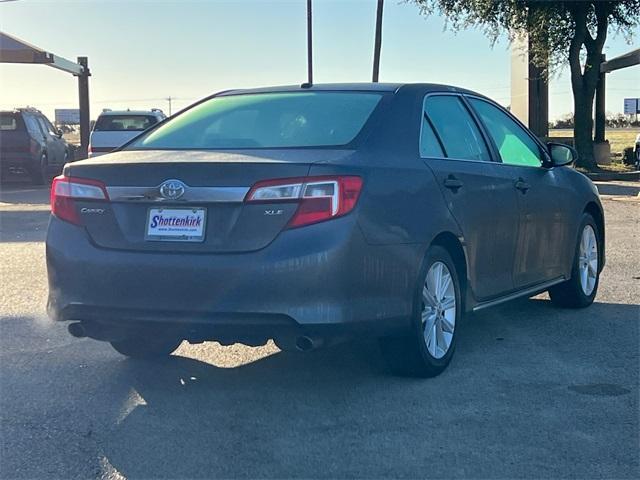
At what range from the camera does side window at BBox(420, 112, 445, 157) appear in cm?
535

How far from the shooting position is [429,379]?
5.21 m

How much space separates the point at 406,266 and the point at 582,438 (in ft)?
3.99

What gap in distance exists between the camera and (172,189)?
15.0 ft

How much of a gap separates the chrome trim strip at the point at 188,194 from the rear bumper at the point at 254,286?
0.26m

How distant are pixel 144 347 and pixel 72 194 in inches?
47.2

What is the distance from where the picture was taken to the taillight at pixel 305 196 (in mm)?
4422

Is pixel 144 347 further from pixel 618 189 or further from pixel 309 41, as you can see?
pixel 309 41

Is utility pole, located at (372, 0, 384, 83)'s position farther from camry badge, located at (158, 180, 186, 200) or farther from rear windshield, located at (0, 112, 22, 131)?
camry badge, located at (158, 180, 186, 200)

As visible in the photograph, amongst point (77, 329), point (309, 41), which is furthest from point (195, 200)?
point (309, 41)

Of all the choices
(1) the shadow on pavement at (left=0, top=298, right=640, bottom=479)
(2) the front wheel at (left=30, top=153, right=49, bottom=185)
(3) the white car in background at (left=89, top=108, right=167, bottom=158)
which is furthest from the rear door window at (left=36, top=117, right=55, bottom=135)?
(1) the shadow on pavement at (left=0, top=298, right=640, bottom=479)

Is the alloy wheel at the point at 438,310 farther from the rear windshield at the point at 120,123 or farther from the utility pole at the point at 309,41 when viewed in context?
the utility pole at the point at 309,41

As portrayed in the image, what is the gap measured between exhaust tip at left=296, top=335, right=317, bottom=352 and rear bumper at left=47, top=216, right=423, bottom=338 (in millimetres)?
56

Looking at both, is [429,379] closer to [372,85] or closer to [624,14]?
[372,85]

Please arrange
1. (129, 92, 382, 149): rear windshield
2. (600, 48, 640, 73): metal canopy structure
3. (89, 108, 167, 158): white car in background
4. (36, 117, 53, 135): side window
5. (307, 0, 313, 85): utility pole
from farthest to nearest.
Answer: (307, 0, 313, 85): utility pole → (600, 48, 640, 73): metal canopy structure → (36, 117, 53, 135): side window → (89, 108, 167, 158): white car in background → (129, 92, 382, 149): rear windshield
